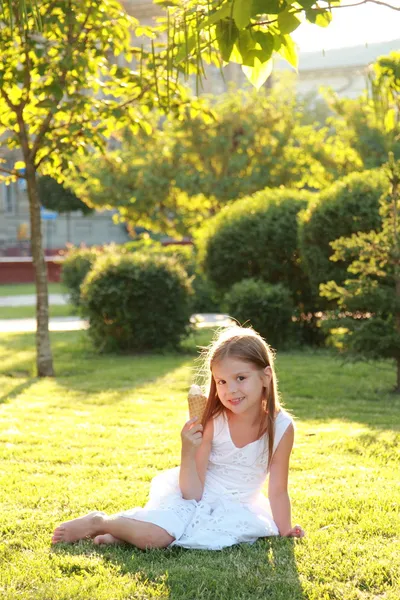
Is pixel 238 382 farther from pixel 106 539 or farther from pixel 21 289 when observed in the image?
pixel 21 289

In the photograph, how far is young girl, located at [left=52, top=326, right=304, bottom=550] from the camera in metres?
3.88

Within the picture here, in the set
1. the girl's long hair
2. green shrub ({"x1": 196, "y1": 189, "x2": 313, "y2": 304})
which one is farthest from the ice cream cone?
green shrub ({"x1": 196, "y1": 189, "x2": 313, "y2": 304})

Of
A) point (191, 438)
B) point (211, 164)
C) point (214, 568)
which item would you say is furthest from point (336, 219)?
point (211, 164)

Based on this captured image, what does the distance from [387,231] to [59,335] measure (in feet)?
25.1

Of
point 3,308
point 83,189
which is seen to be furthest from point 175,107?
point 83,189

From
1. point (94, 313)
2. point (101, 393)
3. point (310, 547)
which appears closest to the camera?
point (310, 547)

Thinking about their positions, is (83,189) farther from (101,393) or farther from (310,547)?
(310,547)

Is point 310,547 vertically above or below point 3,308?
above

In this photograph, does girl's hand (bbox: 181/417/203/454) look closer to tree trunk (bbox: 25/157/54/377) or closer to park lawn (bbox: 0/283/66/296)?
tree trunk (bbox: 25/157/54/377)

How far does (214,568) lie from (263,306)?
797cm

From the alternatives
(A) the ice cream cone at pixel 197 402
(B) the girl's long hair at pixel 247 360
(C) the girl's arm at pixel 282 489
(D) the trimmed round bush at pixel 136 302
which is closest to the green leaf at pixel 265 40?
(B) the girl's long hair at pixel 247 360

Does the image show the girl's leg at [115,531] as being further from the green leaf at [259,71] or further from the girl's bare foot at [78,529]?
the green leaf at [259,71]

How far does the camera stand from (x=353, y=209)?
10.7 metres

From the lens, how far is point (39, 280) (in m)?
10.0
